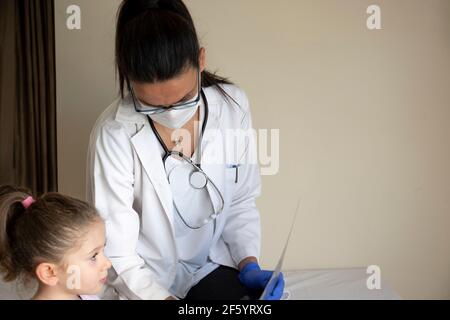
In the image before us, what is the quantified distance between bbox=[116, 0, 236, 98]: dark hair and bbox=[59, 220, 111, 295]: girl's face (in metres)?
0.41

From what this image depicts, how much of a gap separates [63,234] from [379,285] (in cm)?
126

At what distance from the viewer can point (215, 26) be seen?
208 cm

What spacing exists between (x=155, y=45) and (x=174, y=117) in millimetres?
253

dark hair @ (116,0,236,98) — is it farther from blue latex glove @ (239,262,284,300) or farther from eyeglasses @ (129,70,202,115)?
blue latex glove @ (239,262,284,300)

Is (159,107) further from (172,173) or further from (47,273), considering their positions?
(47,273)

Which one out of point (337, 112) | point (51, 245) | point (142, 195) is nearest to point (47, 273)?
point (51, 245)

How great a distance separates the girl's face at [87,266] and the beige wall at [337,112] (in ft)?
3.10

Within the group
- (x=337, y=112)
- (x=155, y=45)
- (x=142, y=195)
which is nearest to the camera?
(x=155, y=45)

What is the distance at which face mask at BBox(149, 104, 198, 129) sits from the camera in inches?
56.6

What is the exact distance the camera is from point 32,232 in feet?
4.21

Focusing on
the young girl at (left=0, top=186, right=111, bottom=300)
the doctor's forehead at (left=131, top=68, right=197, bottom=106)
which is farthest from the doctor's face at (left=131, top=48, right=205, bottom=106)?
the young girl at (left=0, top=186, right=111, bottom=300)

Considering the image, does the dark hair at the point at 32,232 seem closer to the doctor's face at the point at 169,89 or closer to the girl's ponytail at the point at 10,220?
the girl's ponytail at the point at 10,220
